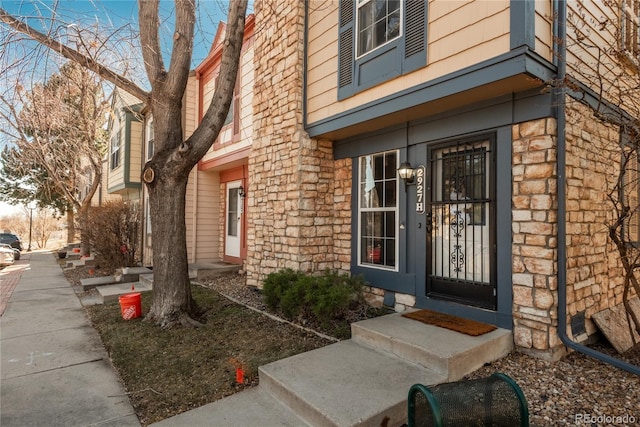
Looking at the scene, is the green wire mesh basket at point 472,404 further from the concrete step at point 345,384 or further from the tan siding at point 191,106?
the tan siding at point 191,106

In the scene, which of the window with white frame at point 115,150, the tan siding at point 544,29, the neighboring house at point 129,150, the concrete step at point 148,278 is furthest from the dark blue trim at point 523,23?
the window with white frame at point 115,150

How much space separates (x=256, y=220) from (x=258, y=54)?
3208mm

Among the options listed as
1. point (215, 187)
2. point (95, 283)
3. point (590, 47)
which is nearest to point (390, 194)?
point (590, 47)

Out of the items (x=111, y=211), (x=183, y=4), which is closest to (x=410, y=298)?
(x=183, y=4)

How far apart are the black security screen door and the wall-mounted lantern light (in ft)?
0.88

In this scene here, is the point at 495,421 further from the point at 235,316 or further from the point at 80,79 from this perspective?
the point at 80,79

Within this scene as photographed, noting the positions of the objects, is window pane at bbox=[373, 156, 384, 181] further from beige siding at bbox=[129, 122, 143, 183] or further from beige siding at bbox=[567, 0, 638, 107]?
beige siding at bbox=[129, 122, 143, 183]

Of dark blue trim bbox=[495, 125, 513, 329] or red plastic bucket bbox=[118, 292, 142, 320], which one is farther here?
red plastic bucket bbox=[118, 292, 142, 320]

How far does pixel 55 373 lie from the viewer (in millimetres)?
3504

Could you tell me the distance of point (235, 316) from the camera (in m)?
5.07

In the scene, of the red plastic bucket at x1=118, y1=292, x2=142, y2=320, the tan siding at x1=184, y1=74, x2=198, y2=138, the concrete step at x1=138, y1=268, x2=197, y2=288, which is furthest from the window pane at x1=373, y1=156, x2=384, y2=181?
the tan siding at x1=184, y1=74, x2=198, y2=138

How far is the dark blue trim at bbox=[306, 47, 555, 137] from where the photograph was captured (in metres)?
3.19

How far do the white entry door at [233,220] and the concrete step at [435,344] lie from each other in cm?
595

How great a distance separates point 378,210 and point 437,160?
3.96 ft
